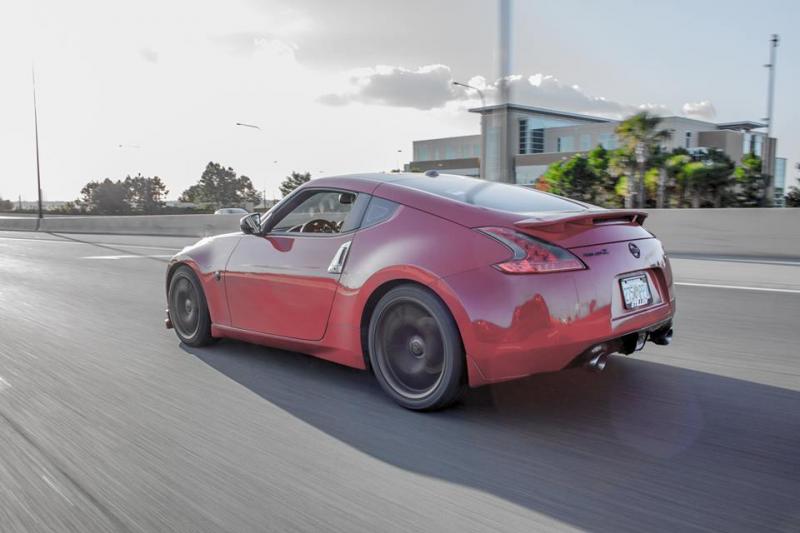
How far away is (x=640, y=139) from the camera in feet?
123

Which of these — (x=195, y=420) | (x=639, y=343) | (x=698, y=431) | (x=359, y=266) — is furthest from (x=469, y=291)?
(x=195, y=420)

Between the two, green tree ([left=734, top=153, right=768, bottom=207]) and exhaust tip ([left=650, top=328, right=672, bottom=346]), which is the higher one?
green tree ([left=734, top=153, right=768, bottom=207])

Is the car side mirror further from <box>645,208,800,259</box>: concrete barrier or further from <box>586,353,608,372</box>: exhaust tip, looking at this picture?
<box>645,208,800,259</box>: concrete barrier

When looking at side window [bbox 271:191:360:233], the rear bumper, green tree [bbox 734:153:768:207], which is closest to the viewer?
the rear bumper

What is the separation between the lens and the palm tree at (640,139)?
37.1m

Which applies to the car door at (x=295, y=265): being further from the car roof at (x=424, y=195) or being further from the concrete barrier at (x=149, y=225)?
the concrete barrier at (x=149, y=225)

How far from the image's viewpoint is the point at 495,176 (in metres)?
10.9

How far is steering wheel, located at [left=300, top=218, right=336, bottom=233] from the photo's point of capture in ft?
14.9

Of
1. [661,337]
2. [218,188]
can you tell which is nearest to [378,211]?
[661,337]

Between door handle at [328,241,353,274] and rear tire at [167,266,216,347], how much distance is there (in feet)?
5.10

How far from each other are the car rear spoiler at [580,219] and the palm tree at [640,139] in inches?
1370

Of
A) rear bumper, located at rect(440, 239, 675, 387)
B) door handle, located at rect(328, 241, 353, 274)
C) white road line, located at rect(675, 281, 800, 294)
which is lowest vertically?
white road line, located at rect(675, 281, 800, 294)

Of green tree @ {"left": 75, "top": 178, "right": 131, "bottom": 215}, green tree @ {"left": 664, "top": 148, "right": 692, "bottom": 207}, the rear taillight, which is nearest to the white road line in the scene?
the rear taillight

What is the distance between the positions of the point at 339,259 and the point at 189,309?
1.94 m
